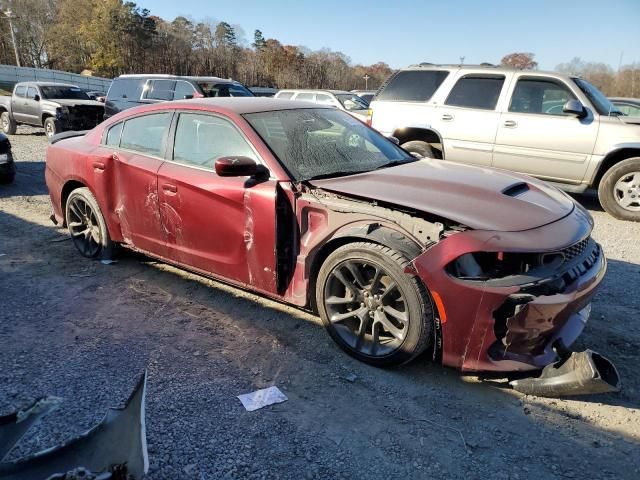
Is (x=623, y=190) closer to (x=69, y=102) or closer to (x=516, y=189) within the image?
(x=516, y=189)

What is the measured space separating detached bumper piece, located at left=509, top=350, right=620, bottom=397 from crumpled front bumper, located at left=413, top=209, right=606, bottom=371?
8 cm

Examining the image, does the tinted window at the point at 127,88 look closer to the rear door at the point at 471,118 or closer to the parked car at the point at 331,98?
the parked car at the point at 331,98

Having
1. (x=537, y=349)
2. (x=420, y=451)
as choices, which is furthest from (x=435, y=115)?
(x=420, y=451)

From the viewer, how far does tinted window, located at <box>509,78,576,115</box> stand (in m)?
7.17

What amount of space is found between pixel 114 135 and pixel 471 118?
5344 millimetres

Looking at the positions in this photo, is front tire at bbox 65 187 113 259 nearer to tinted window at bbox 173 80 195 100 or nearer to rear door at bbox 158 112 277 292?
rear door at bbox 158 112 277 292

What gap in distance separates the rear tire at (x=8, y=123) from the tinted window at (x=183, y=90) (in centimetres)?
747

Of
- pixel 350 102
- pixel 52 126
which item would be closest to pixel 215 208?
pixel 52 126

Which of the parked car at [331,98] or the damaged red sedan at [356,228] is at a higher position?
the parked car at [331,98]

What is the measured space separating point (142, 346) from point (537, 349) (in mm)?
2534

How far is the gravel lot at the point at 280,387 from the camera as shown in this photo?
2328mm

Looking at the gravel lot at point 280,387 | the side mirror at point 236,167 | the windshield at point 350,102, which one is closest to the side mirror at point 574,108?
the gravel lot at point 280,387

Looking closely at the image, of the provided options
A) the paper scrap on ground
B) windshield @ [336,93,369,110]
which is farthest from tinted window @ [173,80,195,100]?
the paper scrap on ground

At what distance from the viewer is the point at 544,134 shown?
7078 millimetres
